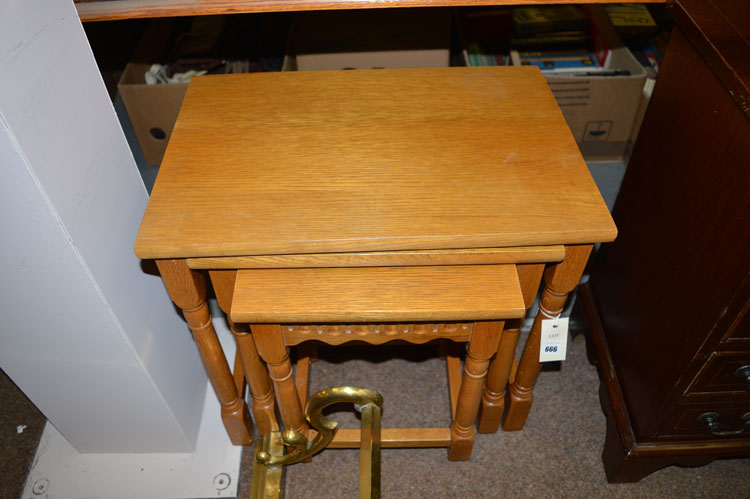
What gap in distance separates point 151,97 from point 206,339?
0.62m

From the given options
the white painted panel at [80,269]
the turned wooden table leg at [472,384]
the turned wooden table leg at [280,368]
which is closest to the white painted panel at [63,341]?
the white painted panel at [80,269]

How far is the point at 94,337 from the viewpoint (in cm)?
95

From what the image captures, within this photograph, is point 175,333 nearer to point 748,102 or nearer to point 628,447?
point 628,447

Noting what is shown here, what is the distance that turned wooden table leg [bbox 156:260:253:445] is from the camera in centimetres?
86

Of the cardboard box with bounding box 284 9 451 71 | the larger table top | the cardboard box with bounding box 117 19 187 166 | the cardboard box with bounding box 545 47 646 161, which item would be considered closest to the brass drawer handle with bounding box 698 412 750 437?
the larger table top

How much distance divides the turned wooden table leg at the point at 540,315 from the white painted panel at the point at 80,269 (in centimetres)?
66

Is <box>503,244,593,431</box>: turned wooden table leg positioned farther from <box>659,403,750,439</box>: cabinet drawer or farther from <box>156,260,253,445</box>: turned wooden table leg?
<box>156,260,253,445</box>: turned wooden table leg

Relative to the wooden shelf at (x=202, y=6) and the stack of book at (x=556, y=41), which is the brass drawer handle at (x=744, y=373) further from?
the stack of book at (x=556, y=41)

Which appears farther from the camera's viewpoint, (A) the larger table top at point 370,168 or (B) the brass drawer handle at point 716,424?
(B) the brass drawer handle at point 716,424

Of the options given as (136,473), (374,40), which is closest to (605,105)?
(374,40)

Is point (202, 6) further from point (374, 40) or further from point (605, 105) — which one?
point (605, 105)

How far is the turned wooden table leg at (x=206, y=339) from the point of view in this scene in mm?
865

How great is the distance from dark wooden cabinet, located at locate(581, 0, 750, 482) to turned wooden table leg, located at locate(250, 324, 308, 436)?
613 millimetres

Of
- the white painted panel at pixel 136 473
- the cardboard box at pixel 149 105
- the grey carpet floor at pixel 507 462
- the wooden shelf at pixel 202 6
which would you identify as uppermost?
the wooden shelf at pixel 202 6
